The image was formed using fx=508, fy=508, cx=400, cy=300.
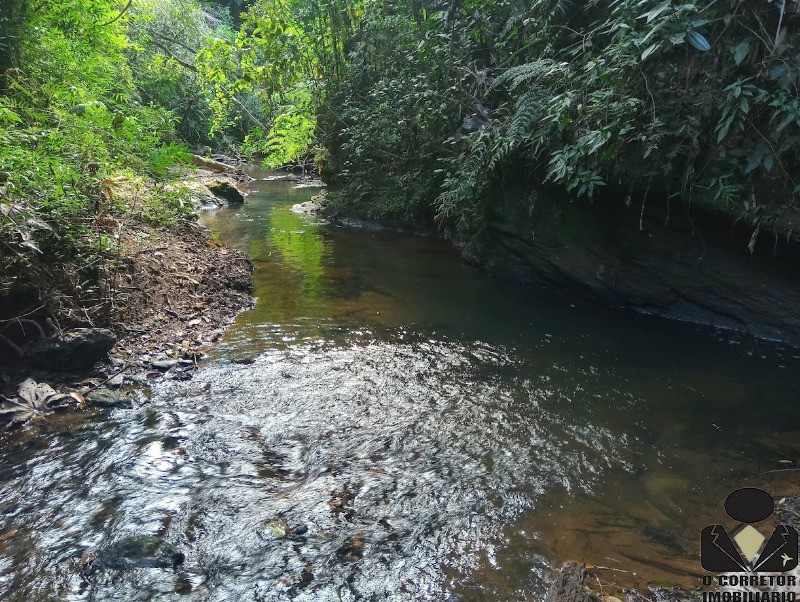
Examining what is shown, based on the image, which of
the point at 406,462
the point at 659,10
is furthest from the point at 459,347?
the point at 659,10

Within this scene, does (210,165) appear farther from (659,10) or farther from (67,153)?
(659,10)

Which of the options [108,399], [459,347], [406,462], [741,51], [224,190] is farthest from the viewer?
[224,190]

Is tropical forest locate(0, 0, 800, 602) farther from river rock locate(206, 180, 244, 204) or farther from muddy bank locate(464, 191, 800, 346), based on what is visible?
river rock locate(206, 180, 244, 204)

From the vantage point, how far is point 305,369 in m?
4.96

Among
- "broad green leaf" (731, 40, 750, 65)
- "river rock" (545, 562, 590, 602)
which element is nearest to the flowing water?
"river rock" (545, 562, 590, 602)

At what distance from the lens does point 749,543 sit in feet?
9.07

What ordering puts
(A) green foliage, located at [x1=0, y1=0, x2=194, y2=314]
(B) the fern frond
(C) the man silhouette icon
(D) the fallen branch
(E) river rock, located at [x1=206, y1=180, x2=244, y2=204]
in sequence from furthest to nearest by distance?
(D) the fallen branch < (E) river rock, located at [x1=206, y1=180, x2=244, y2=204] < (B) the fern frond < (A) green foliage, located at [x1=0, y1=0, x2=194, y2=314] < (C) the man silhouette icon

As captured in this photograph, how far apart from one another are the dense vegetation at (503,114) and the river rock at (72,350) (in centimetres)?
49

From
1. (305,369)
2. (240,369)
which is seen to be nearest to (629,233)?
(305,369)

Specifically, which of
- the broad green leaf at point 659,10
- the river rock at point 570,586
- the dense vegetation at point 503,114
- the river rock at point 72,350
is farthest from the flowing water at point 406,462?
the broad green leaf at point 659,10

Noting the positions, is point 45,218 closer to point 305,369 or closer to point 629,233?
point 305,369

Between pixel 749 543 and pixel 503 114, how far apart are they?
592 centimetres

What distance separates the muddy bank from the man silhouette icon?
3070 millimetres

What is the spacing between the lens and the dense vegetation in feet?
14.5
